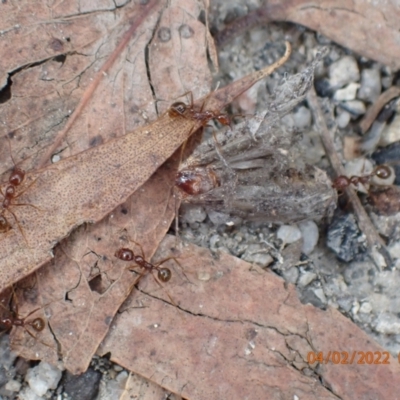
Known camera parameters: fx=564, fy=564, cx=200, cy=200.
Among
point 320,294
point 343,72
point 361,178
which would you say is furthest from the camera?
point 343,72

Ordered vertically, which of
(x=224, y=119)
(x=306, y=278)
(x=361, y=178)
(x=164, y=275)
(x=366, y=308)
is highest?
(x=224, y=119)

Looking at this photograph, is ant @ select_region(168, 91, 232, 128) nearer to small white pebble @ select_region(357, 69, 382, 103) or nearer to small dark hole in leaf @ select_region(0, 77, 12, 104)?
small dark hole in leaf @ select_region(0, 77, 12, 104)

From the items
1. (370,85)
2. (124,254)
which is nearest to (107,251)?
(124,254)

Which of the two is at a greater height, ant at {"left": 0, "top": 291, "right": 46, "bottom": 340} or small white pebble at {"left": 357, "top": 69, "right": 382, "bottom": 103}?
small white pebble at {"left": 357, "top": 69, "right": 382, "bottom": 103}

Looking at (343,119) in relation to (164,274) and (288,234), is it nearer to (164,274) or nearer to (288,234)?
(288,234)

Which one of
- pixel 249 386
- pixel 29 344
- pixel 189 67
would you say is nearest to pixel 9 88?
pixel 189 67

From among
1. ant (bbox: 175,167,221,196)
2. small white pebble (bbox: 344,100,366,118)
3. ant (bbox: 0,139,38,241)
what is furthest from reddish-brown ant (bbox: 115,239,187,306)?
small white pebble (bbox: 344,100,366,118)
